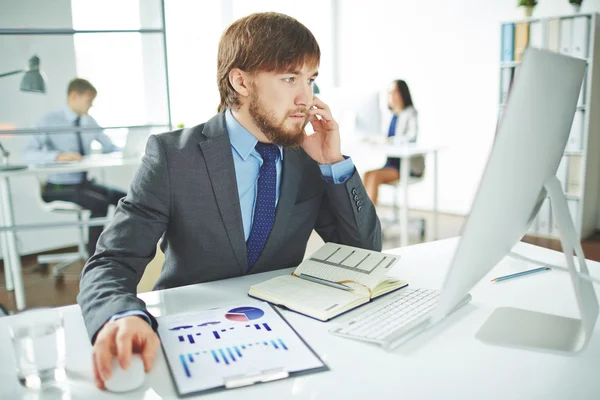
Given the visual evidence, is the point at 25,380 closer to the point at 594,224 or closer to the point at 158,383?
the point at 158,383

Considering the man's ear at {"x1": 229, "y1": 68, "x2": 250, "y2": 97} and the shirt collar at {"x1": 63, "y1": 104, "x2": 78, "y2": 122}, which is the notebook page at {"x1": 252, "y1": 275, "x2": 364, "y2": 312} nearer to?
the man's ear at {"x1": 229, "y1": 68, "x2": 250, "y2": 97}

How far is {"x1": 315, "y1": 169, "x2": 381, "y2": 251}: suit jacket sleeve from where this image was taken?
138 cm

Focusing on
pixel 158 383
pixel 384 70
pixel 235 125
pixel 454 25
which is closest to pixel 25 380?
pixel 158 383

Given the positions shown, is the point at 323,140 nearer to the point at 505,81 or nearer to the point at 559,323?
the point at 559,323

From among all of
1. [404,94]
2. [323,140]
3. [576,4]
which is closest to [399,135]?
[404,94]

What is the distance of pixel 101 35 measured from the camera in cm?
320

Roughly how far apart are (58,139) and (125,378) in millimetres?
2919

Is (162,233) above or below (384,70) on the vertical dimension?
below

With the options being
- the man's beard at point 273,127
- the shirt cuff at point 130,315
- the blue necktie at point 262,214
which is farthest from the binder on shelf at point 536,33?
the shirt cuff at point 130,315

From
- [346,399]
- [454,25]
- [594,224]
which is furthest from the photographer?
[454,25]

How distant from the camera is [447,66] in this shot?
5066 millimetres

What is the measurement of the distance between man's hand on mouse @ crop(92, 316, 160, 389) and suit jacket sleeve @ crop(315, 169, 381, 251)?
684 millimetres

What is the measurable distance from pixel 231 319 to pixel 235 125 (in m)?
0.58

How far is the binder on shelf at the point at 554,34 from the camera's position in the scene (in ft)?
12.8
